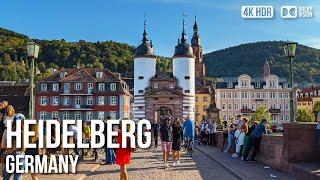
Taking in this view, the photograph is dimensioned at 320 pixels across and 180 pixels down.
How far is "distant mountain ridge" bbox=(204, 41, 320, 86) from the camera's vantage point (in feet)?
536

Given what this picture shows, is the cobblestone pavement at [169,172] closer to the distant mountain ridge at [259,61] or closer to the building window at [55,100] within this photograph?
the building window at [55,100]

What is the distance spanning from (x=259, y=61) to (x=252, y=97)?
4877 cm

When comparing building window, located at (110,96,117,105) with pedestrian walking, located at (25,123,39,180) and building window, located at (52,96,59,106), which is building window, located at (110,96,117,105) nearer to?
building window, located at (52,96,59,106)

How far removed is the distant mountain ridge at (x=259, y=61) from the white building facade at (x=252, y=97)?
40.2 metres

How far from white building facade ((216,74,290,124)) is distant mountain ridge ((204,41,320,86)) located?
40.2 metres

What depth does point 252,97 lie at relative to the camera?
120 m

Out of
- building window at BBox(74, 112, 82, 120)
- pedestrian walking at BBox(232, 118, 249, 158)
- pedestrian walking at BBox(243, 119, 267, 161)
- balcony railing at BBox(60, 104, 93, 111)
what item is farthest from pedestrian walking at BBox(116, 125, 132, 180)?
building window at BBox(74, 112, 82, 120)

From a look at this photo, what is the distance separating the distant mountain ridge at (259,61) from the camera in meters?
164

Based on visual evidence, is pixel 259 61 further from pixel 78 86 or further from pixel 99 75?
pixel 78 86

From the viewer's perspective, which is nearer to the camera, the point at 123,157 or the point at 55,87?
the point at 123,157

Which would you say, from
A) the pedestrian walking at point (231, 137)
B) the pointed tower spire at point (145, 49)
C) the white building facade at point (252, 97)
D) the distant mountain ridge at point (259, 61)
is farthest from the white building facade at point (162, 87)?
the distant mountain ridge at point (259, 61)

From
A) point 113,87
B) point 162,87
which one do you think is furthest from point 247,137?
point 162,87

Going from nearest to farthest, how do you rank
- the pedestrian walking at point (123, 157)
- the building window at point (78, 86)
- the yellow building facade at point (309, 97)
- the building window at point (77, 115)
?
the pedestrian walking at point (123, 157)
the building window at point (78, 86)
the building window at point (77, 115)
the yellow building facade at point (309, 97)

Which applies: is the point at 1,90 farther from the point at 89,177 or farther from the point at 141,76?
the point at 89,177
